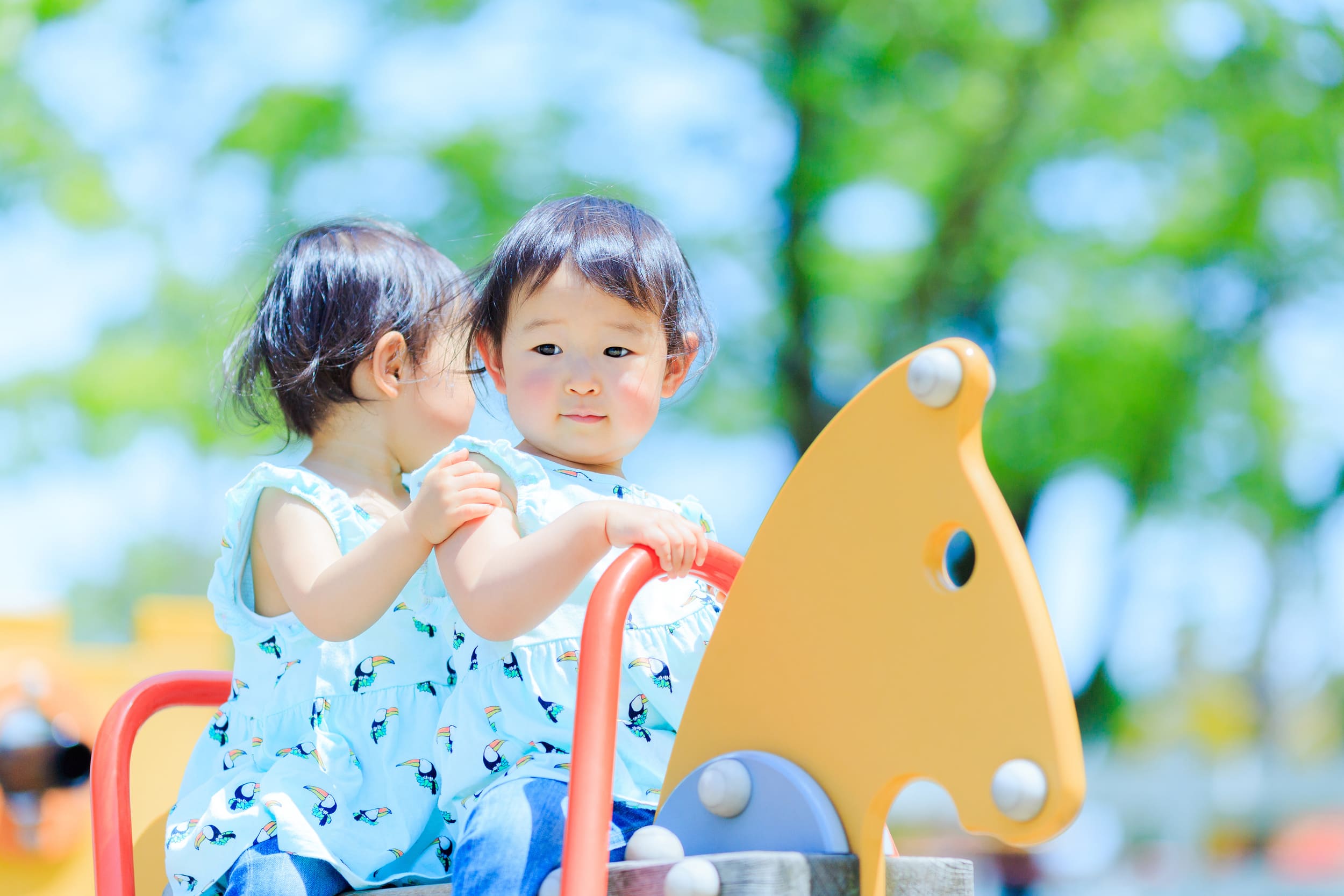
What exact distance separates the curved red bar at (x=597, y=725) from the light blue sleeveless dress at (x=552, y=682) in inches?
7.2

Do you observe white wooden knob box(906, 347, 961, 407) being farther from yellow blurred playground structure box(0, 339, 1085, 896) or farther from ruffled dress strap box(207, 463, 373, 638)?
ruffled dress strap box(207, 463, 373, 638)

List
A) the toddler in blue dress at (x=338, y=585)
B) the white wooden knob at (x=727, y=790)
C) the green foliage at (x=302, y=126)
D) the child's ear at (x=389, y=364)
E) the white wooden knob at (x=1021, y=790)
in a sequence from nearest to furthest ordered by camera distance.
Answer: the white wooden knob at (x=1021, y=790), the white wooden knob at (x=727, y=790), the toddler in blue dress at (x=338, y=585), the child's ear at (x=389, y=364), the green foliage at (x=302, y=126)

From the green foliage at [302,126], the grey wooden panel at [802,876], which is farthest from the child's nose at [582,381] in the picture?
the green foliage at [302,126]

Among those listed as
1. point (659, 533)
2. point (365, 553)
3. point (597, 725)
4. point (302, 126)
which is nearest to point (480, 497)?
point (365, 553)

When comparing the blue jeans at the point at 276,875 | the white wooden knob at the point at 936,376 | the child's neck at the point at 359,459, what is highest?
the child's neck at the point at 359,459

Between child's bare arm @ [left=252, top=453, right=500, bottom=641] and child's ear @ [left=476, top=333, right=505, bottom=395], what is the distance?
20 cm

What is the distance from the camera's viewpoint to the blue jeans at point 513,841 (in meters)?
1.27

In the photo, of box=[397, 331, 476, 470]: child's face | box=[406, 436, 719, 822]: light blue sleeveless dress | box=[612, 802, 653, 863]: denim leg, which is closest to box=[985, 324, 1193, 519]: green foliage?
box=[397, 331, 476, 470]: child's face

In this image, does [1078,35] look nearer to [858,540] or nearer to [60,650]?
[60,650]

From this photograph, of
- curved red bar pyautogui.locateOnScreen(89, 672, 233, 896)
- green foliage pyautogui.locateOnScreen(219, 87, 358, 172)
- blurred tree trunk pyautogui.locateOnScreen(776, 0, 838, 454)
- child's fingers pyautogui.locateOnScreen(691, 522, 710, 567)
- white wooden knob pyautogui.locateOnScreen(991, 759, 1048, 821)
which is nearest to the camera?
white wooden knob pyautogui.locateOnScreen(991, 759, 1048, 821)

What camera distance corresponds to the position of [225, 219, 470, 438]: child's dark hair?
6.05 ft

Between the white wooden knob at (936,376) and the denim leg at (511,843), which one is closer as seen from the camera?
the white wooden knob at (936,376)

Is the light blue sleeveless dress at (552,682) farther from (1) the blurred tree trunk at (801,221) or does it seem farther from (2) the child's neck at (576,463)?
(1) the blurred tree trunk at (801,221)

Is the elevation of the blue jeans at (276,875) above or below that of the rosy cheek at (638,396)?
below
